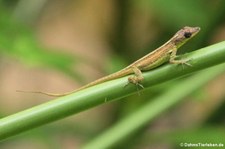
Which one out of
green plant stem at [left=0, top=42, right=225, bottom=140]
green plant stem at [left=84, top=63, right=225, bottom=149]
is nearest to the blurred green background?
green plant stem at [left=84, top=63, right=225, bottom=149]

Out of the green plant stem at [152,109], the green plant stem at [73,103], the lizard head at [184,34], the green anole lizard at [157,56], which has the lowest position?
the green plant stem at [73,103]

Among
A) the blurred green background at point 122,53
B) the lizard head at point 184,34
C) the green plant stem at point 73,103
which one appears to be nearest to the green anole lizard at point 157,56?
the lizard head at point 184,34

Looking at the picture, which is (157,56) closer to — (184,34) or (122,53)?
(184,34)

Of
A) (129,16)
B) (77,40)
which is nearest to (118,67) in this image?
(129,16)

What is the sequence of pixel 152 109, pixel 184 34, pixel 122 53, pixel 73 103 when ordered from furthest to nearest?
pixel 122 53, pixel 184 34, pixel 152 109, pixel 73 103

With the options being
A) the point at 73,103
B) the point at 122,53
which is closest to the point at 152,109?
the point at 73,103

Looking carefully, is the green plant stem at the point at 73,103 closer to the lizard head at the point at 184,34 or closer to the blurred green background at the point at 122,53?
the blurred green background at the point at 122,53
